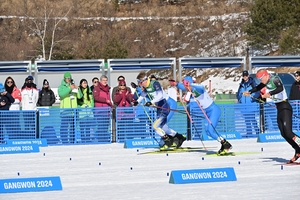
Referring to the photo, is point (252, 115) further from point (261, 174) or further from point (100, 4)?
point (100, 4)

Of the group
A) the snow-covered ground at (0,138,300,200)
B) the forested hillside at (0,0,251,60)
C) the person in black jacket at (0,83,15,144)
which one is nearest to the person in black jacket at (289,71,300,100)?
the snow-covered ground at (0,138,300,200)

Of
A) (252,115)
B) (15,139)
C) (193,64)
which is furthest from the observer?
(193,64)

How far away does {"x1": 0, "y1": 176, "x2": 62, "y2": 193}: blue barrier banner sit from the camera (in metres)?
11.5

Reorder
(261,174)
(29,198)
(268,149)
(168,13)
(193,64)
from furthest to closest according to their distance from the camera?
1. (168,13)
2. (193,64)
3. (268,149)
4. (261,174)
5. (29,198)

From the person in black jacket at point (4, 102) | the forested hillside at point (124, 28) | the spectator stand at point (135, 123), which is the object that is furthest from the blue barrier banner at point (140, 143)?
the forested hillside at point (124, 28)

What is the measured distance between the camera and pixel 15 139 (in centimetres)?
2089

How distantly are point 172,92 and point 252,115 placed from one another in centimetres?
264

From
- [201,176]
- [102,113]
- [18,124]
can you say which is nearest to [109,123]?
[102,113]

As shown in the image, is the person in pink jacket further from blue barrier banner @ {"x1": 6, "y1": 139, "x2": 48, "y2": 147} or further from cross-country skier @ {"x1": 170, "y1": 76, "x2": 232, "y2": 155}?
cross-country skier @ {"x1": 170, "y1": 76, "x2": 232, "y2": 155}

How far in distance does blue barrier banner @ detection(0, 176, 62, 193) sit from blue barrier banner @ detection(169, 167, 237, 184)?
184 centimetres

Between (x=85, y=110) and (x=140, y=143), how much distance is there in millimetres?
2173

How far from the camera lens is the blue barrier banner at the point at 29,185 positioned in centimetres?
1151

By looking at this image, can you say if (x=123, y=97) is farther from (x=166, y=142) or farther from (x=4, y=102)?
(x=166, y=142)

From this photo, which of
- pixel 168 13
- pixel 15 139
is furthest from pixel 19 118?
pixel 168 13
